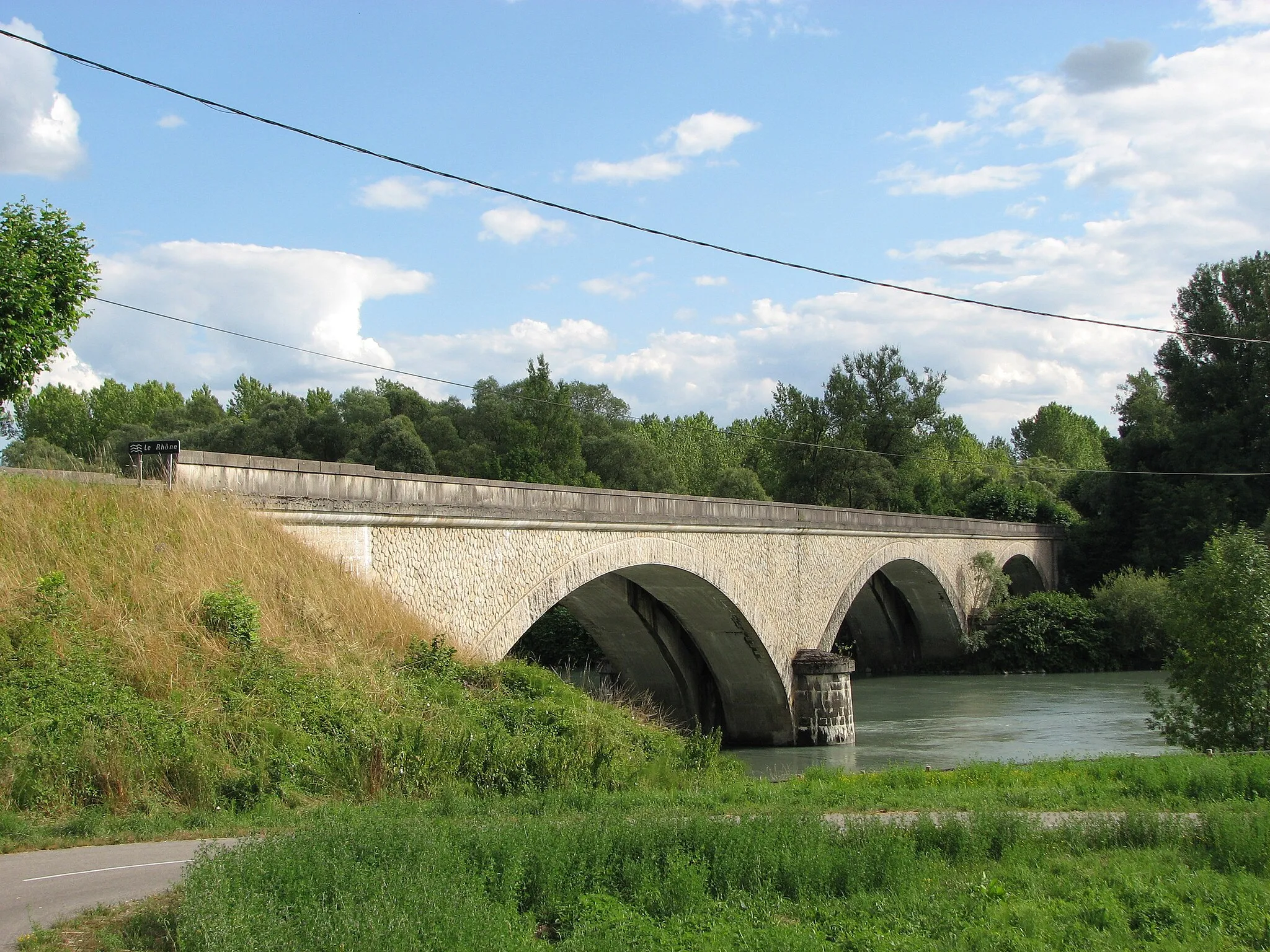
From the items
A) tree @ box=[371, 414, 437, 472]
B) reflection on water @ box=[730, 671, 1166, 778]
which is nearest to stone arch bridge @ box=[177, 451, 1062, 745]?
reflection on water @ box=[730, 671, 1166, 778]

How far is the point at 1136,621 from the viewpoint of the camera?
42.0 m

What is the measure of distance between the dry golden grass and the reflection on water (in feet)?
32.2

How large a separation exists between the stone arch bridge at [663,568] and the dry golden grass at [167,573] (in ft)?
2.05

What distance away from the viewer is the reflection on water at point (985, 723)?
72.2 ft

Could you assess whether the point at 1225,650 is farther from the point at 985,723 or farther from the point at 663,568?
the point at 985,723

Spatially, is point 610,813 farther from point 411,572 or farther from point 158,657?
point 411,572

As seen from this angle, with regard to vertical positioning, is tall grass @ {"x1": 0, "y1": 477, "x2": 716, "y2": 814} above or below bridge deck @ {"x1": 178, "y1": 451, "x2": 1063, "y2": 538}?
below

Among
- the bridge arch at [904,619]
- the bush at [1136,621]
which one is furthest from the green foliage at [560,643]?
the bush at [1136,621]

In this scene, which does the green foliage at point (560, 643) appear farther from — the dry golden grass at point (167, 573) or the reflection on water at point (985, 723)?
the dry golden grass at point (167, 573)

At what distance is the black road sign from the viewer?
482 inches

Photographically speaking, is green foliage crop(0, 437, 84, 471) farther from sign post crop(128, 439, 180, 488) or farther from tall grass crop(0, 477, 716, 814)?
tall grass crop(0, 477, 716, 814)

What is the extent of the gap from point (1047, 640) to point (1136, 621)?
3429 millimetres

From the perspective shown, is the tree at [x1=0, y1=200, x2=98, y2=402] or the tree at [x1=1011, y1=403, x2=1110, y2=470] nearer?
the tree at [x1=0, y1=200, x2=98, y2=402]

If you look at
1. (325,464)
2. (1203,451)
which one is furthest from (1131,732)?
(1203,451)
